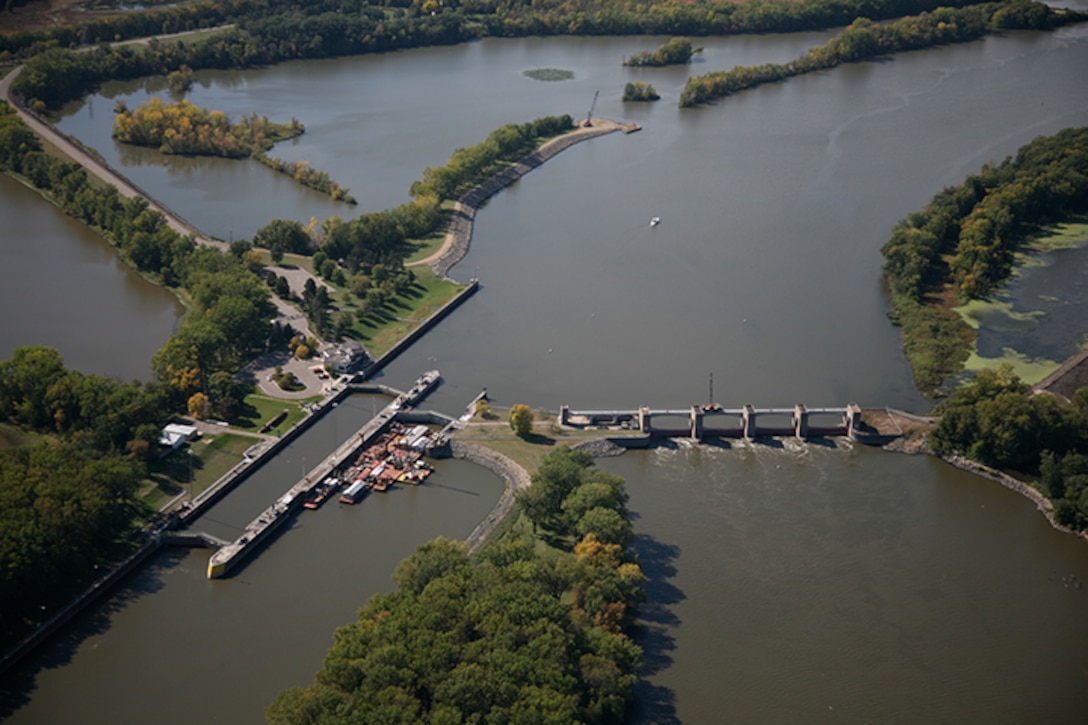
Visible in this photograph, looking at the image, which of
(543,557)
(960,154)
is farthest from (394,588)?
(960,154)

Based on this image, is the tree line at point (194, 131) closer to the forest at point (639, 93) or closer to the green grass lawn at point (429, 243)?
the green grass lawn at point (429, 243)

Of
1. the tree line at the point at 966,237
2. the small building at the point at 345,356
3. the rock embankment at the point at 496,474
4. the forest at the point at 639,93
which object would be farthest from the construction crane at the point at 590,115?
the rock embankment at the point at 496,474

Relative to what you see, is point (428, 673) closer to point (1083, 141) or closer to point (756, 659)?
point (756, 659)

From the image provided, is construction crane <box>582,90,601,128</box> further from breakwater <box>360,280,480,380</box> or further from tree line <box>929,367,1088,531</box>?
tree line <box>929,367,1088,531</box>

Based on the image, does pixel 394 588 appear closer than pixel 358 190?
Yes

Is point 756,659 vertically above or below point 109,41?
below

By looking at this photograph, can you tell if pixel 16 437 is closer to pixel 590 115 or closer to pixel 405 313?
pixel 405 313

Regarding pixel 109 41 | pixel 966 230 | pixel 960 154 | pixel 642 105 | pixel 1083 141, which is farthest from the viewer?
pixel 109 41
